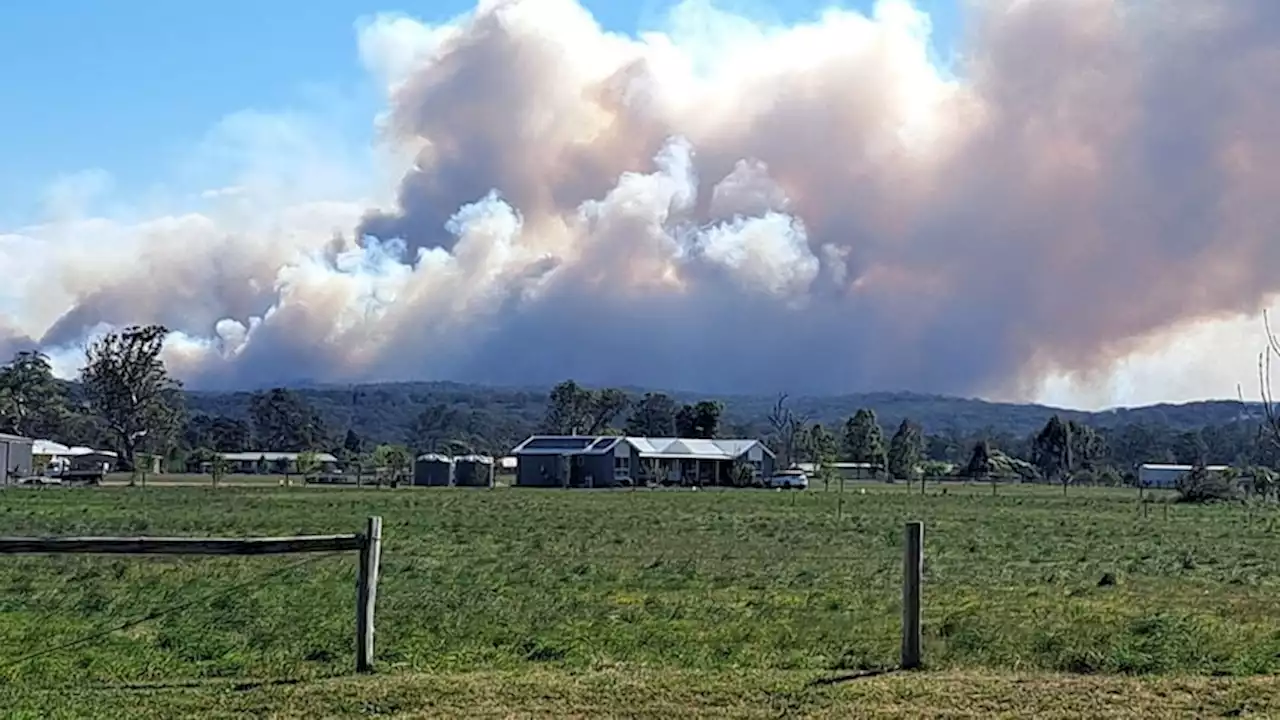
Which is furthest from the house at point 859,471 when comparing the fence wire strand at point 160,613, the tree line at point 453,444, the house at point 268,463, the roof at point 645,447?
the fence wire strand at point 160,613

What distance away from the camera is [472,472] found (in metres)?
104

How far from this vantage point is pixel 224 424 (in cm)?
19475

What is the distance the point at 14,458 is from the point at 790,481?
50457 millimetres

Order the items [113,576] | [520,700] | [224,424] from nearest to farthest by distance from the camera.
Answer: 1. [520,700]
2. [113,576]
3. [224,424]

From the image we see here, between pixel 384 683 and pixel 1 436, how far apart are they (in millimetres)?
80663

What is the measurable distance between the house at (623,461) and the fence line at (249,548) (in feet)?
314

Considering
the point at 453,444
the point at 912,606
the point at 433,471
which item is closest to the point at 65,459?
the point at 433,471

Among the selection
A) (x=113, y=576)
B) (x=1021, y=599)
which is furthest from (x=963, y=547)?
(x=113, y=576)

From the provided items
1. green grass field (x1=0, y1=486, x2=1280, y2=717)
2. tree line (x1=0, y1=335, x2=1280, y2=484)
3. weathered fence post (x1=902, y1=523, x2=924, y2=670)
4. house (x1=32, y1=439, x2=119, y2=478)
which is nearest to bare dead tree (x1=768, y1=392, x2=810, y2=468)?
tree line (x1=0, y1=335, x2=1280, y2=484)

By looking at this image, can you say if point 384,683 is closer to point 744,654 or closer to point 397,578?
point 744,654

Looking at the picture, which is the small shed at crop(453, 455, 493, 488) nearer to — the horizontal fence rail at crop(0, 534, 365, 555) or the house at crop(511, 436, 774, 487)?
the house at crop(511, 436, 774, 487)

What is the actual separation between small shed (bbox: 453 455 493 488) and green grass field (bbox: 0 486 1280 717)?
70959mm

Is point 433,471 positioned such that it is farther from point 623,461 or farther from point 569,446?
point 623,461

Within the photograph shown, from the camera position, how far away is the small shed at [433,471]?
338ft
